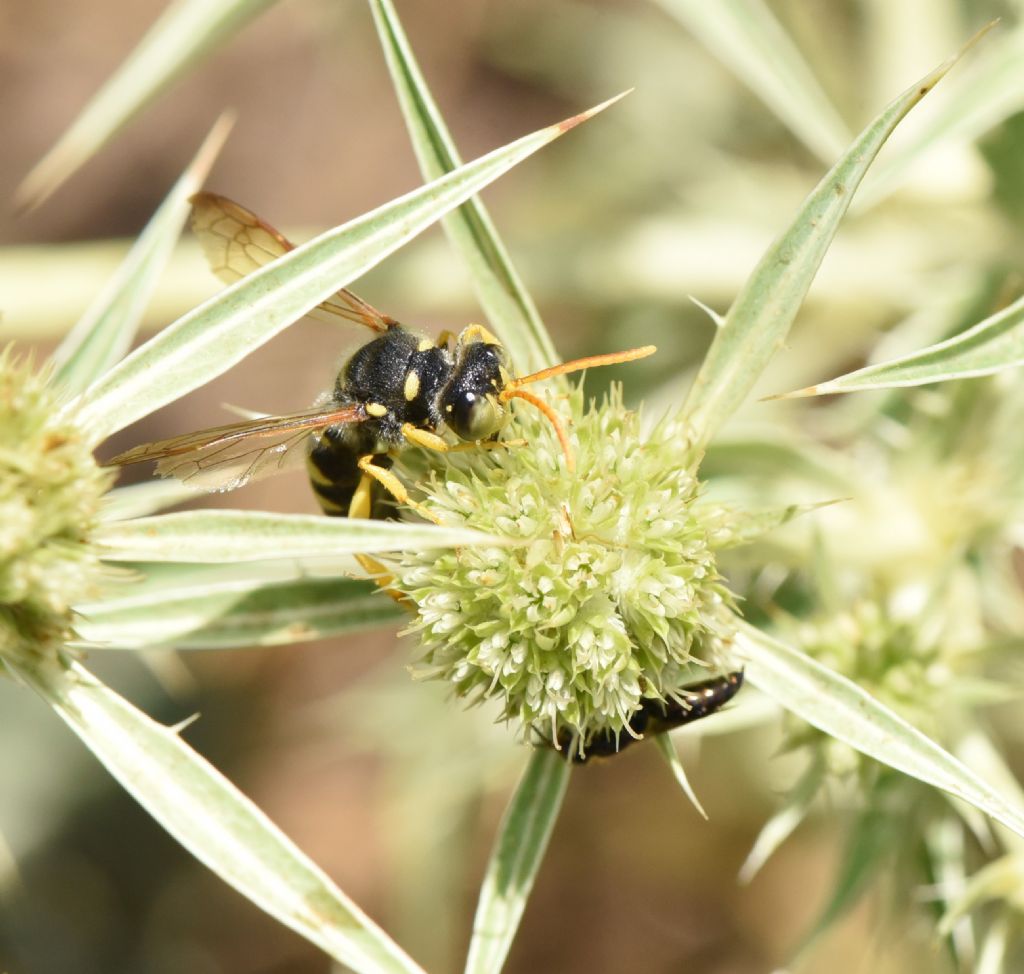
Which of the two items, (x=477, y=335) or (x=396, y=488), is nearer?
(x=396, y=488)

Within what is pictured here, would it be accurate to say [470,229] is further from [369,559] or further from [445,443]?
[369,559]

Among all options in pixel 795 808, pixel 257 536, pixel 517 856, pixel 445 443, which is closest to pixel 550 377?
pixel 445 443

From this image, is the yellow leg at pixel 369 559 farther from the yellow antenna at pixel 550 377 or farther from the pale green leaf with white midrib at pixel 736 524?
the pale green leaf with white midrib at pixel 736 524

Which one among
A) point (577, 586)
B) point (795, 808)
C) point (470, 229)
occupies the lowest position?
point (795, 808)

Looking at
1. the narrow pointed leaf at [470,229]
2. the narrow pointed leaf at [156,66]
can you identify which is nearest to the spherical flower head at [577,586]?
the narrow pointed leaf at [470,229]

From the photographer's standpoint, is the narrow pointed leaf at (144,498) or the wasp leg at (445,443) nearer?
the wasp leg at (445,443)

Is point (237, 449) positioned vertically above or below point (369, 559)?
above

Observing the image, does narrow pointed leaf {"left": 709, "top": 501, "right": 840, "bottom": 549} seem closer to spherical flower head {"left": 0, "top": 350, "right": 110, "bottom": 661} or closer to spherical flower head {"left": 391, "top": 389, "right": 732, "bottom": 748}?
spherical flower head {"left": 391, "top": 389, "right": 732, "bottom": 748}
